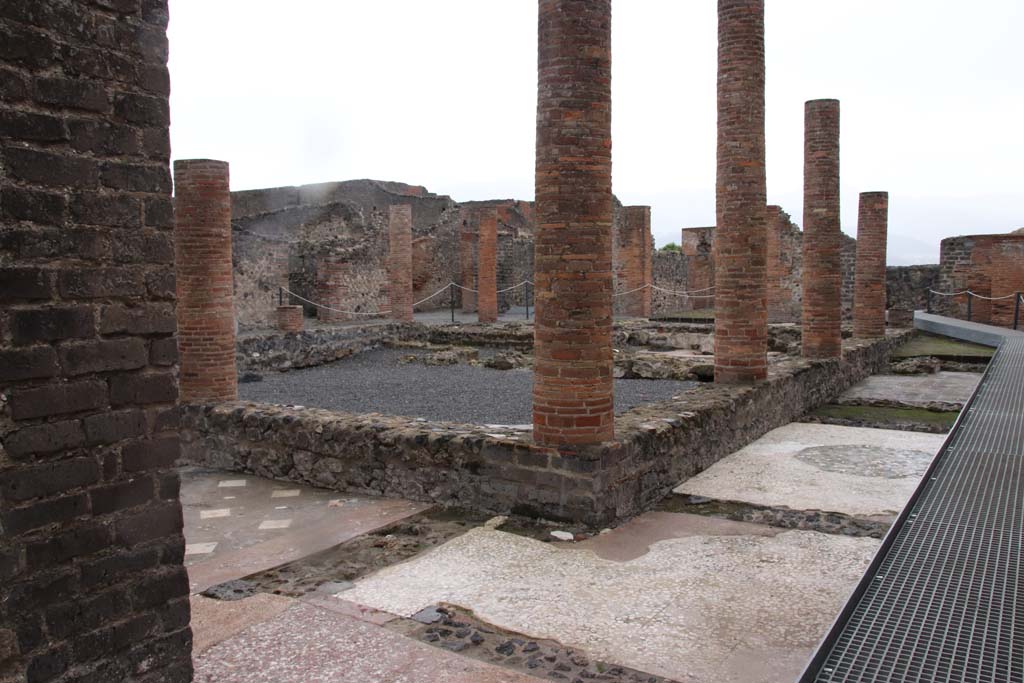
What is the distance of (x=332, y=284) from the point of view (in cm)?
2198

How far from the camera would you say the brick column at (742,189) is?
910 centimetres

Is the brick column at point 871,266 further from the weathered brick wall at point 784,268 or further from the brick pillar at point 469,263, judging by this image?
the brick pillar at point 469,263

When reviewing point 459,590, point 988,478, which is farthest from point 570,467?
point 988,478

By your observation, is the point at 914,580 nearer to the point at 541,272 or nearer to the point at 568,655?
the point at 568,655

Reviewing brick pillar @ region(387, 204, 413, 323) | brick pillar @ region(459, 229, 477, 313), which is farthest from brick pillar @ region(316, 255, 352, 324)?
brick pillar @ region(459, 229, 477, 313)

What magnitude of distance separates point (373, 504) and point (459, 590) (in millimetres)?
2125

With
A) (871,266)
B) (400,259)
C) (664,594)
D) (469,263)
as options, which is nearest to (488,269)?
(400,259)

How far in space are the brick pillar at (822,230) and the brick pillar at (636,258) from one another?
11369 millimetres

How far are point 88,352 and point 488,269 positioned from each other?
1894cm

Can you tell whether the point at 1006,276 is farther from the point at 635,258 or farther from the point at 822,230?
the point at 822,230

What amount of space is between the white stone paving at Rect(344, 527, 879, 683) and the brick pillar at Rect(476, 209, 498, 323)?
51.6ft

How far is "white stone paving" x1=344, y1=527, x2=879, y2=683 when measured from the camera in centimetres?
414

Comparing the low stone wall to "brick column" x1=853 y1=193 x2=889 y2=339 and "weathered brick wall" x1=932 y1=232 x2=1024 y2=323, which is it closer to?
"brick column" x1=853 y1=193 x2=889 y2=339

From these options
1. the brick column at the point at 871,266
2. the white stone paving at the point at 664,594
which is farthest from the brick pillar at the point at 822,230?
the white stone paving at the point at 664,594
